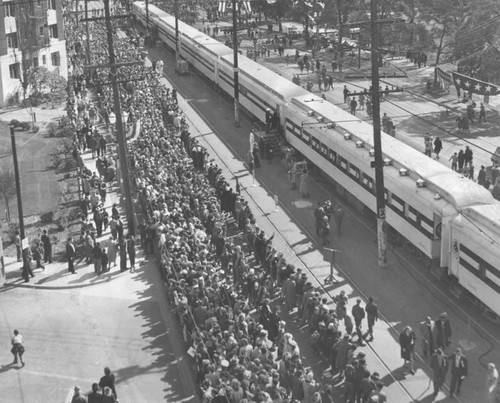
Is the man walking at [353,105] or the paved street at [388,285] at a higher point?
the man walking at [353,105]

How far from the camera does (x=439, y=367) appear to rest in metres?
19.6

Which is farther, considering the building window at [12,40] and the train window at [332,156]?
the building window at [12,40]

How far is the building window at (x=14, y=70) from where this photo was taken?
205ft

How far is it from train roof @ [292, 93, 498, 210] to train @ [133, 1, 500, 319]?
3 centimetres

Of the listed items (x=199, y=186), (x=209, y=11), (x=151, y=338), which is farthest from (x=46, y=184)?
(x=209, y=11)

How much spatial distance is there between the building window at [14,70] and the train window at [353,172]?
38133 mm

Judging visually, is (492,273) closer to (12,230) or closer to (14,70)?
(12,230)

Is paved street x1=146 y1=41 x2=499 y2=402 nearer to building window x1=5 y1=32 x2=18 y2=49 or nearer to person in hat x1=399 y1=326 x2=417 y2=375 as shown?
person in hat x1=399 y1=326 x2=417 y2=375

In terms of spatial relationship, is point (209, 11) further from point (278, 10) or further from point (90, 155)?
point (90, 155)

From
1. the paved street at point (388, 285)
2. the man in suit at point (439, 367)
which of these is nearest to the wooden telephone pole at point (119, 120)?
the paved street at point (388, 285)

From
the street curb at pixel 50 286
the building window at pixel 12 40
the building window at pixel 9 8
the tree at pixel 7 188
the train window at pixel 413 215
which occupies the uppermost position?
the building window at pixel 9 8

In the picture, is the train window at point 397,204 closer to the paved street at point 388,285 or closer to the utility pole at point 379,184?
the utility pole at point 379,184

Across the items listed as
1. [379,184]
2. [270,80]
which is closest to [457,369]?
[379,184]

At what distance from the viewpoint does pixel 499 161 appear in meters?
36.5
